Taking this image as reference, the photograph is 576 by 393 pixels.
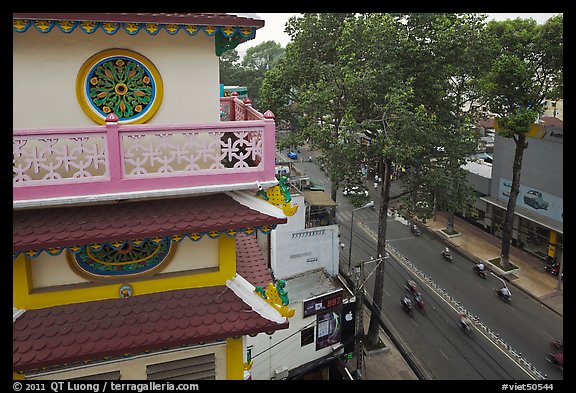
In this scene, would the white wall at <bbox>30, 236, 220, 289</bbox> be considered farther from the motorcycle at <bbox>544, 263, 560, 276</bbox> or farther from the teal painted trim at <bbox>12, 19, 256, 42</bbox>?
the motorcycle at <bbox>544, 263, 560, 276</bbox>

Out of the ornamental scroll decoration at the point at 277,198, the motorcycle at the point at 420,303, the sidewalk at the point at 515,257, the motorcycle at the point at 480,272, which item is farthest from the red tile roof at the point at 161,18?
the motorcycle at the point at 480,272

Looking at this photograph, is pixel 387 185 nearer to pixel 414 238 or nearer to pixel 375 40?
pixel 375 40

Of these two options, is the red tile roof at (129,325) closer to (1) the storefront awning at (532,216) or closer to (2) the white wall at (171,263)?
(2) the white wall at (171,263)

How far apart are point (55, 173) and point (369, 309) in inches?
861

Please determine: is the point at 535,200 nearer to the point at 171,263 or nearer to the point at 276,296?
the point at 276,296

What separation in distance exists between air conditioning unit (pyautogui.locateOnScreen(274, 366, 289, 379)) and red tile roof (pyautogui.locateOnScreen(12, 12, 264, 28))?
1387 cm

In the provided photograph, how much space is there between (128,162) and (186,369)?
10.6ft

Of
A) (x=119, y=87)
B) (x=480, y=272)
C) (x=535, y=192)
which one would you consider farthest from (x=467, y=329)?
(x=119, y=87)

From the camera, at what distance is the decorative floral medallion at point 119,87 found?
5.96 metres

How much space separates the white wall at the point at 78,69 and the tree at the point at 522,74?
24.3m

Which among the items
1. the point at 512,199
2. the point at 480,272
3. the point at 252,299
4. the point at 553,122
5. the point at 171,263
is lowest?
the point at 480,272

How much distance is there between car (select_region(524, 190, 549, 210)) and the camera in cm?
2984

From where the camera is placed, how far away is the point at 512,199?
2848 cm

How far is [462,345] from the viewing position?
2181 centimetres
